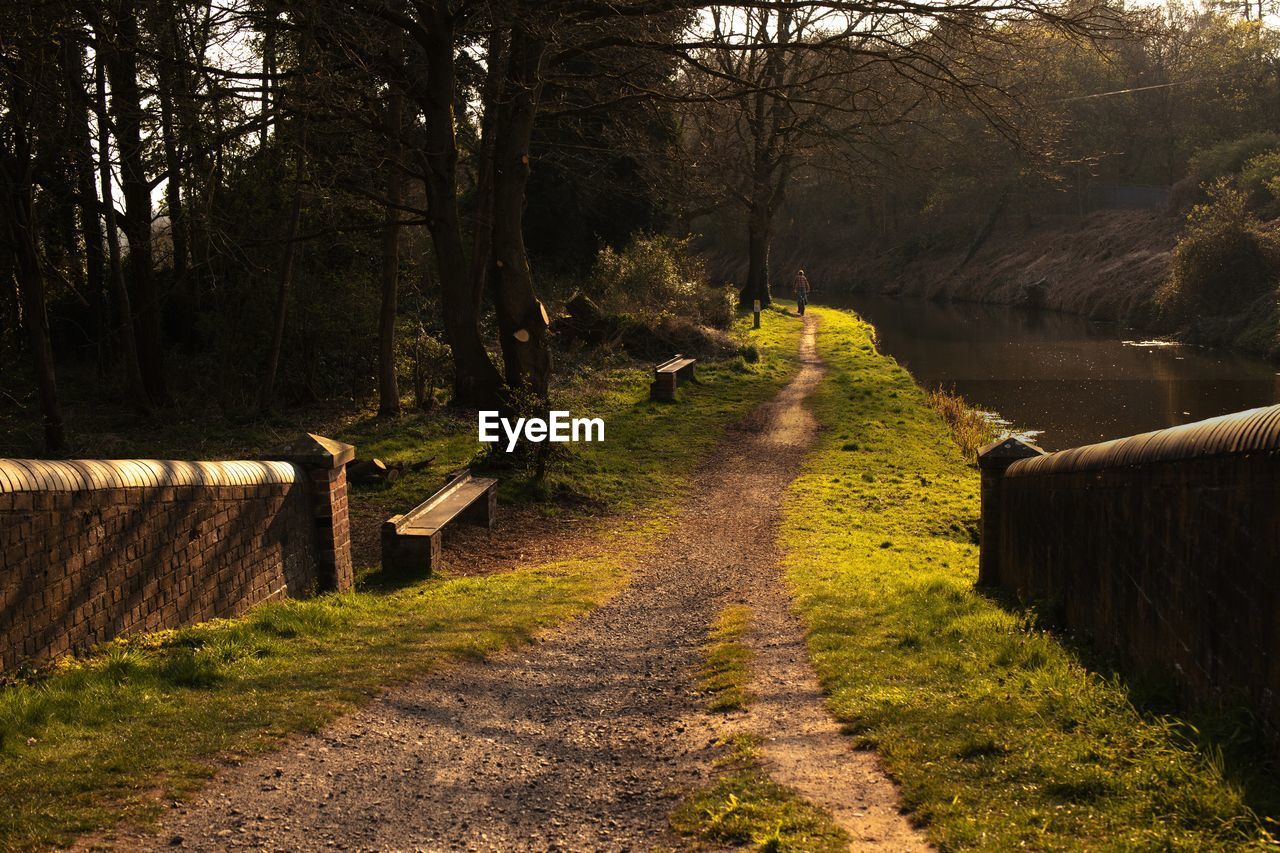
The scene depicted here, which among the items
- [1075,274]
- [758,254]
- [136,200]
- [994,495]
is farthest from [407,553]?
Answer: [1075,274]

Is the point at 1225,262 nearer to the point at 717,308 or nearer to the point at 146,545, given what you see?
the point at 717,308

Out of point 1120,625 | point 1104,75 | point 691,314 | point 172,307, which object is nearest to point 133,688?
point 1120,625

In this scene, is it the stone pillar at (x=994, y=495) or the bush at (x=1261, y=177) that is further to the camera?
the bush at (x=1261, y=177)

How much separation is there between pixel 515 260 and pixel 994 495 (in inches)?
282

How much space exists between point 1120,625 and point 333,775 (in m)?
3.77

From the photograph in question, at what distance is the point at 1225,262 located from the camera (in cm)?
3700

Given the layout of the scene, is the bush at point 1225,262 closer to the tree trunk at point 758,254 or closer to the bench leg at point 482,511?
the tree trunk at point 758,254

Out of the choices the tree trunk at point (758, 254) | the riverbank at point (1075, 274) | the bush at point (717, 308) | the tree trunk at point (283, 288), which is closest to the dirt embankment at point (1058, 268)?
the riverbank at point (1075, 274)

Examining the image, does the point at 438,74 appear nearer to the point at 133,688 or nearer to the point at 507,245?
the point at 507,245

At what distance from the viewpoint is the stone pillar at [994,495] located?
8.55 m

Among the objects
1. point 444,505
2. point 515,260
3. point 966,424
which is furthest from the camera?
point 966,424

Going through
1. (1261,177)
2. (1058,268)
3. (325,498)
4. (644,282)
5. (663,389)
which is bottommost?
(325,498)

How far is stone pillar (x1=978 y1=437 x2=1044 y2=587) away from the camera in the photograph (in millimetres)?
8547

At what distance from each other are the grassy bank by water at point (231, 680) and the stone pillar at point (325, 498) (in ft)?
1.07
